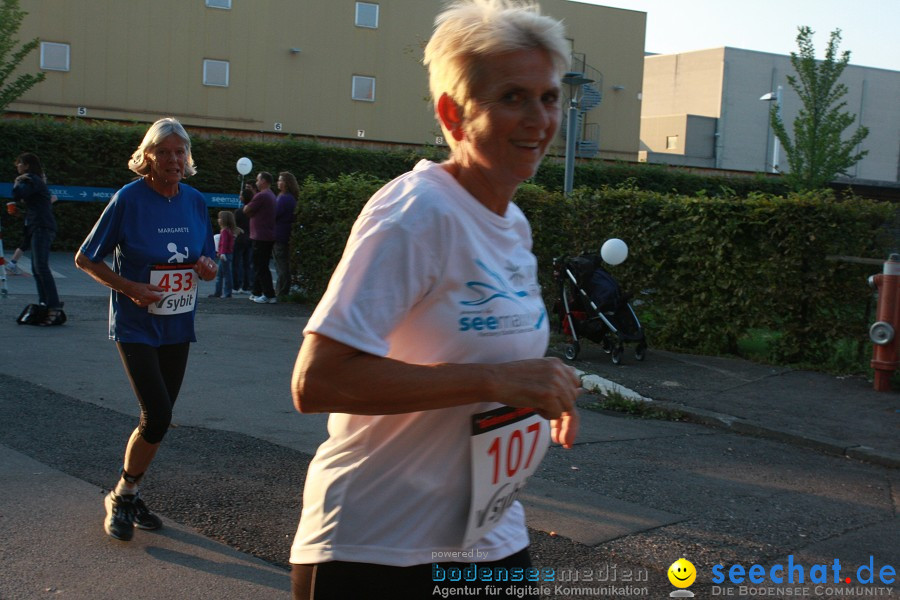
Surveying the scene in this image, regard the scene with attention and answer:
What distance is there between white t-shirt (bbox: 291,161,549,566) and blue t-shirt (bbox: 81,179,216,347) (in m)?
3.08

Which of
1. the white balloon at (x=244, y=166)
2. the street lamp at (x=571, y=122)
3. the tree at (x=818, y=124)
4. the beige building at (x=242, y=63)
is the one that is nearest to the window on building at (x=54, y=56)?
the beige building at (x=242, y=63)

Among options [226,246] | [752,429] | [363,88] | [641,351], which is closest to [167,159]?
Answer: [752,429]

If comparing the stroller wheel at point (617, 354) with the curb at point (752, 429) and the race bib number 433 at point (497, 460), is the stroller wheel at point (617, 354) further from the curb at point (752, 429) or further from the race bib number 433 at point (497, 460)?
the race bib number 433 at point (497, 460)

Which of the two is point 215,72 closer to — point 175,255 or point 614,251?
point 614,251

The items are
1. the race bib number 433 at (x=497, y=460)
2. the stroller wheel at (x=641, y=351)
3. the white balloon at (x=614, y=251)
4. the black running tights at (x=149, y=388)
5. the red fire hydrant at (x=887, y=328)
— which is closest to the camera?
the race bib number 433 at (x=497, y=460)

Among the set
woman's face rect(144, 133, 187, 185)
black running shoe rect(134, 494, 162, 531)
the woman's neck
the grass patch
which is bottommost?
the grass patch

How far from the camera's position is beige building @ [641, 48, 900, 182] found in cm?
A: 6425

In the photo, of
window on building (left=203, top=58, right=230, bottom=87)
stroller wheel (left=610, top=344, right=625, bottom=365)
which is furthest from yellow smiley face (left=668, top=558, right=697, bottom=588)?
window on building (left=203, top=58, right=230, bottom=87)

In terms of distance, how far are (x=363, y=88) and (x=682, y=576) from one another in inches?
1586

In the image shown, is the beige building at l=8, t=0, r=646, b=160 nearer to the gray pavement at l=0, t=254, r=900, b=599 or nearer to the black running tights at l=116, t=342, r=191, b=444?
the gray pavement at l=0, t=254, r=900, b=599

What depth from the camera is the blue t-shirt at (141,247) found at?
4.86 meters

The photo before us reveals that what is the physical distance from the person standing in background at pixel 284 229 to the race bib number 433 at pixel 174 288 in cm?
1154

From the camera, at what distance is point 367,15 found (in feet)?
140

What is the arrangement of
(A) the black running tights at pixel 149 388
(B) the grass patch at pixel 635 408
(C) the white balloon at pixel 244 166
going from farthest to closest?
(C) the white balloon at pixel 244 166, (B) the grass patch at pixel 635 408, (A) the black running tights at pixel 149 388
